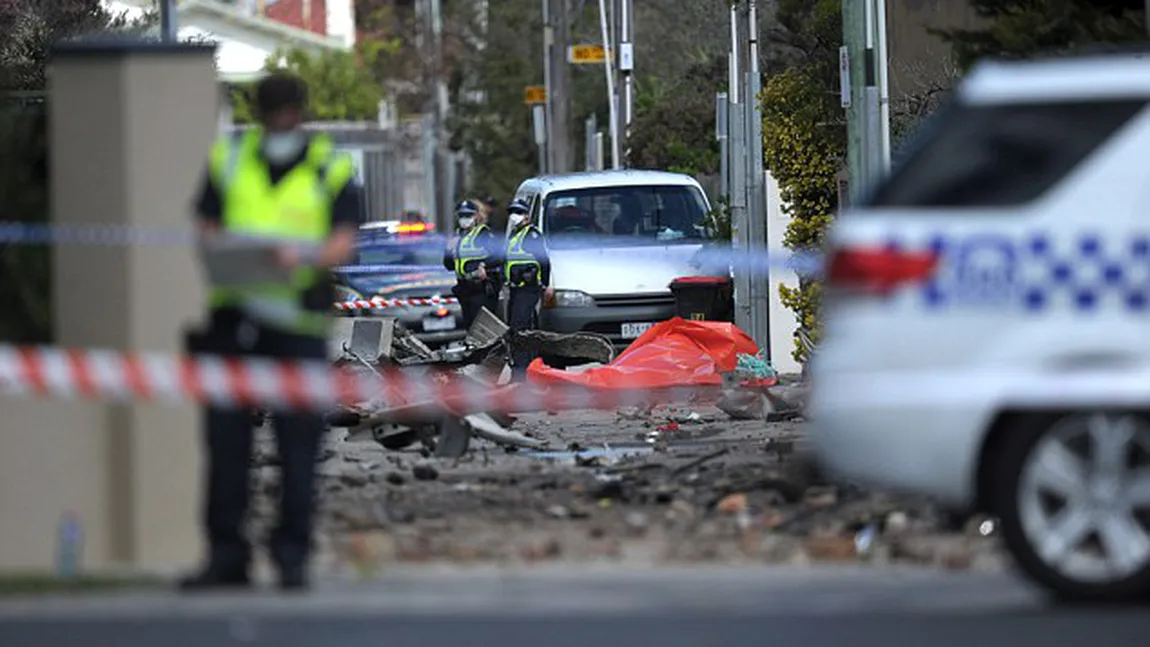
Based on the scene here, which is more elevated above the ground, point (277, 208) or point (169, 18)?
point (169, 18)

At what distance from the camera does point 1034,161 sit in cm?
884

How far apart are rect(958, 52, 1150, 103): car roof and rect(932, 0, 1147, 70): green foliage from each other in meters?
3.00

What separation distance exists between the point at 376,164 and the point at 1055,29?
57.3 meters

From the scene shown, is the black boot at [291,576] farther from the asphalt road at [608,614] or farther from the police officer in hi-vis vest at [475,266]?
the police officer in hi-vis vest at [475,266]

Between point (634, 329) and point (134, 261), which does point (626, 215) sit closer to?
point (634, 329)

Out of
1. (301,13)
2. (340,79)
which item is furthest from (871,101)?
(301,13)

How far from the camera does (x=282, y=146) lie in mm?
9547

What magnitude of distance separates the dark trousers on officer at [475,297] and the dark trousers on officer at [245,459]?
1494 cm

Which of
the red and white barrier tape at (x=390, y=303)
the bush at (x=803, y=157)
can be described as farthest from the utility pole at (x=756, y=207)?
the red and white barrier tape at (x=390, y=303)

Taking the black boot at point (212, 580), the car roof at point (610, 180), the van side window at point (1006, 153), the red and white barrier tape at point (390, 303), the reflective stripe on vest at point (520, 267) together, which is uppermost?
the van side window at point (1006, 153)

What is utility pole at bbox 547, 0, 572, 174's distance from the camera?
47.6 metres

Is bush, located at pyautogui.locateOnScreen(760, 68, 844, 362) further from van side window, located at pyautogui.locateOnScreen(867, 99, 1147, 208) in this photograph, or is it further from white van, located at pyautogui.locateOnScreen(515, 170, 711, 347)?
van side window, located at pyautogui.locateOnScreen(867, 99, 1147, 208)

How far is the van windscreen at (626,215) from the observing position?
25469mm

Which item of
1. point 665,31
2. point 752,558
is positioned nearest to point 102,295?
point 752,558
